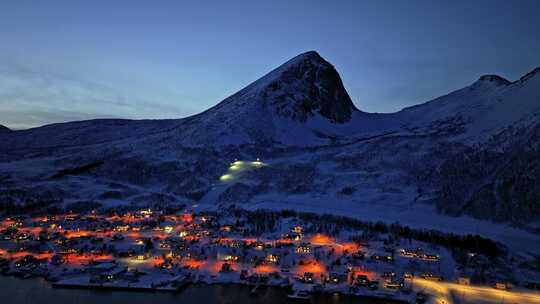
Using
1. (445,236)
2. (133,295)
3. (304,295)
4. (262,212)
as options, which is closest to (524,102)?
(445,236)

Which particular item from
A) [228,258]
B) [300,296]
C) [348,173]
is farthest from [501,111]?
[300,296]

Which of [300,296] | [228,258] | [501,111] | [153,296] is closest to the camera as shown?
[300,296]

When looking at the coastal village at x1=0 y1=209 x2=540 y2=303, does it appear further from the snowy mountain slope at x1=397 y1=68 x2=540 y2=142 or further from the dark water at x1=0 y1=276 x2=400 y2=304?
the snowy mountain slope at x1=397 y1=68 x2=540 y2=142

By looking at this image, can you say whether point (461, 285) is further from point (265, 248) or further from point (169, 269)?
point (169, 269)

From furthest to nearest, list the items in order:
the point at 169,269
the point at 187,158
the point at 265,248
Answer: the point at 187,158
the point at 265,248
the point at 169,269

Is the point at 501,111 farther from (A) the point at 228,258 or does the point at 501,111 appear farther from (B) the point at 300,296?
(B) the point at 300,296

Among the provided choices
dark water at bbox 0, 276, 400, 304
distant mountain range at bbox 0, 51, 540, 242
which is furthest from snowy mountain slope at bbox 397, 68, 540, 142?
dark water at bbox 0, 276, 400, 304

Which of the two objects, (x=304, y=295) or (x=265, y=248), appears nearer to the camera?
(x=304, y=295)
